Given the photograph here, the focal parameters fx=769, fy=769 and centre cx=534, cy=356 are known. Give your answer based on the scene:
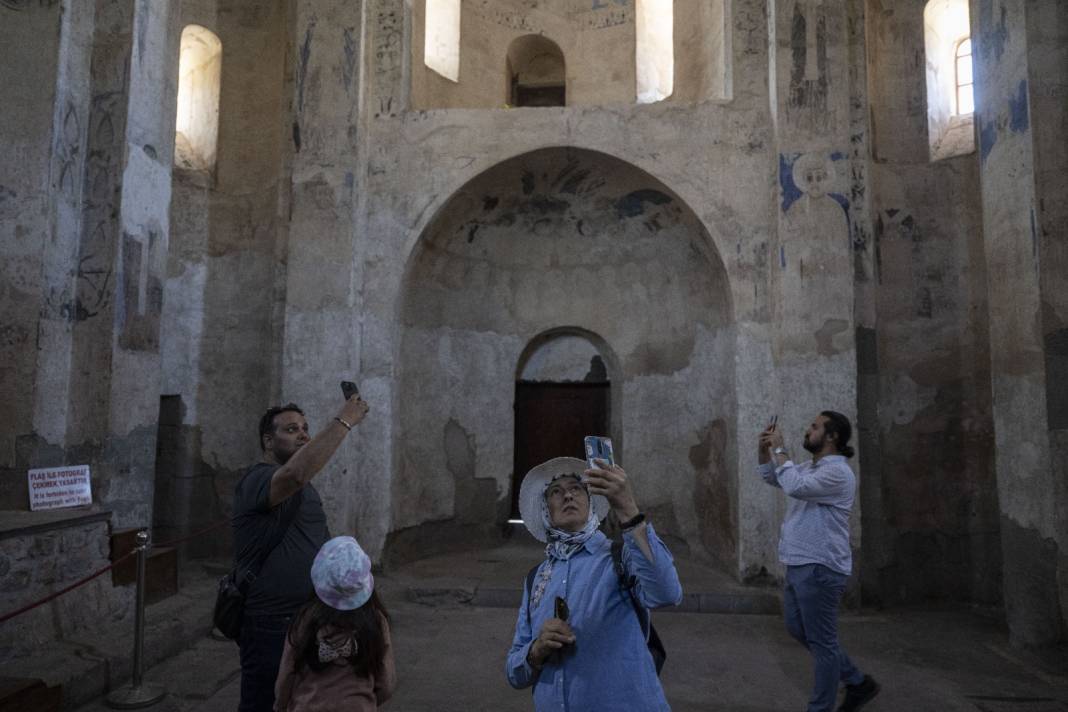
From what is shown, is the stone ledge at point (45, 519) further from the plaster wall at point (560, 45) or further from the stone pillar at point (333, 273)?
the plaster wall at point (560, 45)

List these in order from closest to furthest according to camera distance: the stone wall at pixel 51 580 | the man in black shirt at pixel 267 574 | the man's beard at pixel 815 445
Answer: the man in black shirt at pixel 267 574, the man's beard at pixel 815 445, the stone wall at pixel 51 580

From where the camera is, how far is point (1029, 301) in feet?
20.8

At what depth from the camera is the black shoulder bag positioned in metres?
3.40

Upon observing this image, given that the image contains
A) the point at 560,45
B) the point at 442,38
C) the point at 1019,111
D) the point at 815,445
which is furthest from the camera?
the point at 560,45

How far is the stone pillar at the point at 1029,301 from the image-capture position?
6113mm

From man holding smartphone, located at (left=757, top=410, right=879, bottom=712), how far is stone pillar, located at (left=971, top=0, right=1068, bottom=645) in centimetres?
268

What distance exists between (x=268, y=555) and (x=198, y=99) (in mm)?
9258

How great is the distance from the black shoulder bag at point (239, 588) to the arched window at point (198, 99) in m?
8.39

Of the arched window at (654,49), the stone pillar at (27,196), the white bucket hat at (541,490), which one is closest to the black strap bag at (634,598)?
the white bucket hat at (541,490)

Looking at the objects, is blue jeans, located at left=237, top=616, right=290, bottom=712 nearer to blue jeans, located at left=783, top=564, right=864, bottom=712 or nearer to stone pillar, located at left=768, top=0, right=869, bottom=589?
blue jeans, located at left=783, top=564, right=864, bottom=712

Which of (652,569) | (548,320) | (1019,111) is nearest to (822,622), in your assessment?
(652,569)

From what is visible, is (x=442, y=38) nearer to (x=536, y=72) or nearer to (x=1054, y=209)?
(x=536, y=72)

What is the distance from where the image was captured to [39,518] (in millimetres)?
5672

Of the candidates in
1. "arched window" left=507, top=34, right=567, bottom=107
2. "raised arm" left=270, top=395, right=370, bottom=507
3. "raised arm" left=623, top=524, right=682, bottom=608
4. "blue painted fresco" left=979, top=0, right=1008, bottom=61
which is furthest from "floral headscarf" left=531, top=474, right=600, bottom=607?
"arched window" left=507, top=34, right=567, bottom=107
